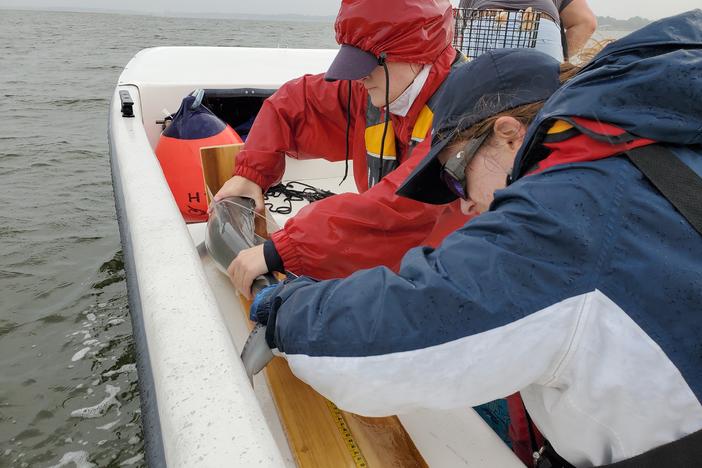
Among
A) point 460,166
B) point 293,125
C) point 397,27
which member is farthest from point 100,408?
point 460,166

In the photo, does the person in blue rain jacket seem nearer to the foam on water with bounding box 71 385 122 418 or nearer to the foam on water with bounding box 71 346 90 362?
the foam on water with bounding box 71 385 122 418

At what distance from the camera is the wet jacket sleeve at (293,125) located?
7.48 ft

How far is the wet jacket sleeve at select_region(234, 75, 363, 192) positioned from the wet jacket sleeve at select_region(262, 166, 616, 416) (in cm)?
147

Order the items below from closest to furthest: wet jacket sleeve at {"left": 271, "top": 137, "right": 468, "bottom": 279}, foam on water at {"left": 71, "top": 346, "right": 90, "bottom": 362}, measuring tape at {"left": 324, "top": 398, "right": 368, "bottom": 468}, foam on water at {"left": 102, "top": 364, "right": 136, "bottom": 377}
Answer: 1. measuring tape at {"left": 324, "top": 398, "right": 368, "bottom": 468}
2. wet jacket sleeve at {"left": 271, "top": 137, "right": 468, "bottom": 279}
3. foam on water at {"left": 102, "top": 364, "right": 136, "bottom": 377}
4. foam on water at {"left": 71, "top": 346, "right": 90, "bottom": 362}

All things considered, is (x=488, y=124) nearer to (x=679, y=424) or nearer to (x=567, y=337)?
(x=567, y=337)

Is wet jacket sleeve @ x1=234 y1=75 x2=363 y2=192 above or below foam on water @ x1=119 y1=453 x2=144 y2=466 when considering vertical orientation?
above

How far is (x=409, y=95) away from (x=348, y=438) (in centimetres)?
114

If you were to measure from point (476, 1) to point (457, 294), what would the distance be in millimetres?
2614

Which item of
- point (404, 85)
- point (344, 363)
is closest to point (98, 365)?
point (404, 85)

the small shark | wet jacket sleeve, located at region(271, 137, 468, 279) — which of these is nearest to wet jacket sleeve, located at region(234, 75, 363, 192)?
the small shark

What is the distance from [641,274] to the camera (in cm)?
67

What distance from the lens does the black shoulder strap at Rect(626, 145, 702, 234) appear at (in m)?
0.66

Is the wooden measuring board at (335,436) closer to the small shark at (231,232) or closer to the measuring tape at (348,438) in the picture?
the measuring tape at (348,438)

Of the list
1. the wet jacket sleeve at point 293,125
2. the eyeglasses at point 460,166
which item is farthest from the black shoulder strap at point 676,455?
the wet jacket sleeve at point 293,125
